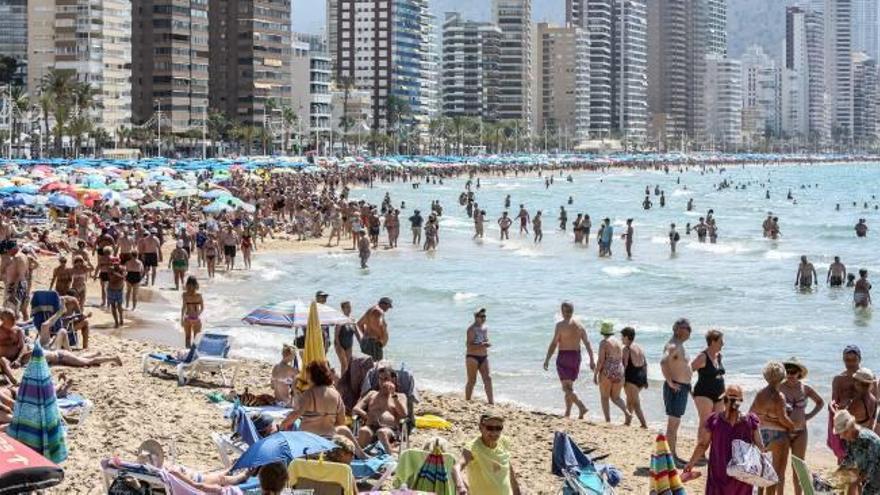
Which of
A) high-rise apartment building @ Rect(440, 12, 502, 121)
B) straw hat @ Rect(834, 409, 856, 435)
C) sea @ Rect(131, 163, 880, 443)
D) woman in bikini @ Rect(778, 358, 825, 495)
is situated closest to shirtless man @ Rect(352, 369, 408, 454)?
woman in bikini @ Rect(778, 358, 825, 495)

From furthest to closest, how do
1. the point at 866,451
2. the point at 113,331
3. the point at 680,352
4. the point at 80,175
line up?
the point at 80,175 < the point at 113,331 < the point at 680,352 < the point at 866,451

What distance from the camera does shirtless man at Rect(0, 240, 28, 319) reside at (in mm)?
17188

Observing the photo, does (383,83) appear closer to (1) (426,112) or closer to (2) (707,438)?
(1) (426,112)

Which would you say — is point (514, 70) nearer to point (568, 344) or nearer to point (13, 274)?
point (13, 274)

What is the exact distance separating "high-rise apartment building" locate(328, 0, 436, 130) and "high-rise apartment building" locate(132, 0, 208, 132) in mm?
50253

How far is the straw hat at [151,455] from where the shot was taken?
27.9 ft

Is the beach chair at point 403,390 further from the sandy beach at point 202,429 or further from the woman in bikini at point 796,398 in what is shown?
the woman in bikini at point 796,398

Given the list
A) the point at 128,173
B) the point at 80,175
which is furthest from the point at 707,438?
the point at 128,173

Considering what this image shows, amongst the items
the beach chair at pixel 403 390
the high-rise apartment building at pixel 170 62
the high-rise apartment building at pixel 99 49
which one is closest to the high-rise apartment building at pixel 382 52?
the high-rise apartment building at pixel 170 62

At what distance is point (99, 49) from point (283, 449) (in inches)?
4328

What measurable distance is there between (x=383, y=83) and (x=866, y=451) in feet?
544

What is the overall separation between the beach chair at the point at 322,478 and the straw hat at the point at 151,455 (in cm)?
117

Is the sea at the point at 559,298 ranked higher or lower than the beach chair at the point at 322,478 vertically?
lower

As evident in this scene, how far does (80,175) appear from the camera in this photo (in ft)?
153
